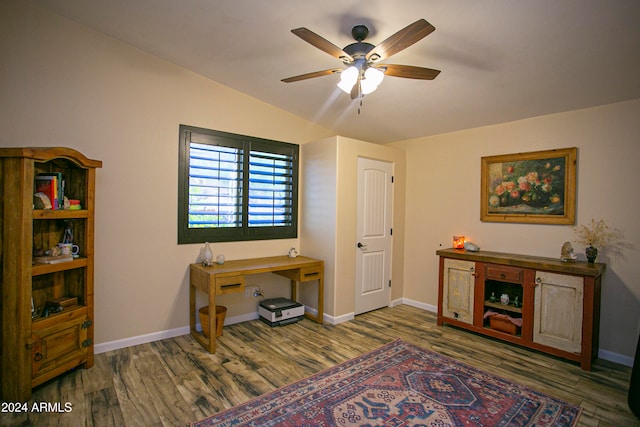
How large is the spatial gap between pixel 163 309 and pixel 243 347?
934mm

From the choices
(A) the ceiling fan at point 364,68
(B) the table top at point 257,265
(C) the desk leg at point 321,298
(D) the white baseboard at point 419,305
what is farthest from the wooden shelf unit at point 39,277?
(D) the white baseboard at point 419,305

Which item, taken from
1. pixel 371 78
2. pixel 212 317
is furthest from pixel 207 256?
pixel 371 78

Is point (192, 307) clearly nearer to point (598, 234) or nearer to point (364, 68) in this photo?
point (364, 68)

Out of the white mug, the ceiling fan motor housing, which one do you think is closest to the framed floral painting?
the ceiling fan motor housing

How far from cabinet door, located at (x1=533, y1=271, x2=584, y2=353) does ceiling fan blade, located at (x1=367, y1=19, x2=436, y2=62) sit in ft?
8.22

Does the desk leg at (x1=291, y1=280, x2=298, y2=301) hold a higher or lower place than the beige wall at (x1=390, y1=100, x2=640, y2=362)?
lower

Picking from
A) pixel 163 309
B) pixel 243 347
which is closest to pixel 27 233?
pixel 163 309

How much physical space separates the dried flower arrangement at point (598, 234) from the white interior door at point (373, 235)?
6.92ft

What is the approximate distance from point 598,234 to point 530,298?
0.88 meters

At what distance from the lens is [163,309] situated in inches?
130

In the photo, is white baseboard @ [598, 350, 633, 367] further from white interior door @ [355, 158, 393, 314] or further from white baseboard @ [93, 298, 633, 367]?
white interior door @ [355, 158, 393, 314]

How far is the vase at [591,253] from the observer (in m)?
2.93

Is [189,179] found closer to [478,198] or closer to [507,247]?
[478,198]

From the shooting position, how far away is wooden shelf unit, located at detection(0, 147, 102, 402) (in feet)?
7.15
